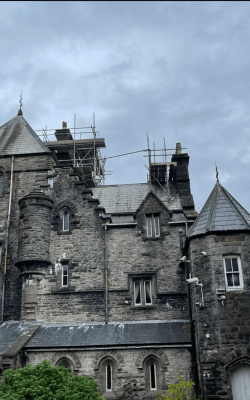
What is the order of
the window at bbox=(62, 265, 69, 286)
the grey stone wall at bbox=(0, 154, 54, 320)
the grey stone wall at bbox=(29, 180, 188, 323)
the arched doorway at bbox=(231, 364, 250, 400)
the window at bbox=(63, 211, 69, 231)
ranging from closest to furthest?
the arched doorway at bbox=(231, 364, 250, 400), the grey stone wall at bbox=(29, 180, 188, 323), the window at bbox=(62, 265, 69, 286), the grey stone wall at bbox=(0, 154, 54, 320), the window at bbox=(63, 211, 69, 231)

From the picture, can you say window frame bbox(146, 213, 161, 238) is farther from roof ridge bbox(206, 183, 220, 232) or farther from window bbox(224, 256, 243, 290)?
window bbox(224, 256, 243, 290)

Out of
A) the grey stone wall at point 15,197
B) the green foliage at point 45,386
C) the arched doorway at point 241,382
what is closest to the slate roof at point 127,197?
the grey stone wall at point 15,197

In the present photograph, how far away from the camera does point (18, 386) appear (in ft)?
53.2

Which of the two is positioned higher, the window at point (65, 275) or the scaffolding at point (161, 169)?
the scaffolding at point (161, 169)

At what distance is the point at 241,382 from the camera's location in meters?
17.4

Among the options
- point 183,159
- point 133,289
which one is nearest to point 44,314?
point 133,289

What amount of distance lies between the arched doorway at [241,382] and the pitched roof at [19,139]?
16.4 meters

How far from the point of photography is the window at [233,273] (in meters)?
18.8

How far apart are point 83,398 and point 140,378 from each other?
4406mm

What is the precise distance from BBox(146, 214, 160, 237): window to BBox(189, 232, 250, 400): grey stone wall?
14.3 feet

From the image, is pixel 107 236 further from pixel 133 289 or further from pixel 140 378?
pixel 140 378

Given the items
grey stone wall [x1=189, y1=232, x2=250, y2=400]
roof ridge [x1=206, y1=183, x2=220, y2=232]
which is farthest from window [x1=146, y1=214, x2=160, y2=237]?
grey stone wall [x1=189, y1=232, x2=250, y2=400]

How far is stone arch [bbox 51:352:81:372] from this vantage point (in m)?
20.3

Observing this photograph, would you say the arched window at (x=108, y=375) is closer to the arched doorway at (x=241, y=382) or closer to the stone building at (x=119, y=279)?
the stone building at (x=119, y=279)
